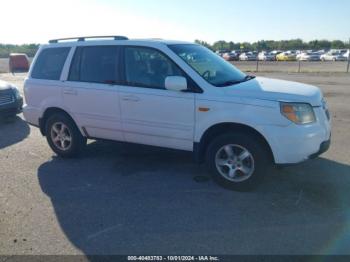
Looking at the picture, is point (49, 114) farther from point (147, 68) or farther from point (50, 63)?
point (147, 68)

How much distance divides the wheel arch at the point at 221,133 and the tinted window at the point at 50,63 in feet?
9.10

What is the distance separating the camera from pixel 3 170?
5531 mm

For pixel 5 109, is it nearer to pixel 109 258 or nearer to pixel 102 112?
pixel 102 112

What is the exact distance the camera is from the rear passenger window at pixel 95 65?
5.20m

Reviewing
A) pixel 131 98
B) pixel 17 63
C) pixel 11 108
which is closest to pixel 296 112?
pixel 131 98

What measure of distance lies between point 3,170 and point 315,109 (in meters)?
4.79

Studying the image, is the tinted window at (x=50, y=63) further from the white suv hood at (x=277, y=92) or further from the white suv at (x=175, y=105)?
the white suv hood at (x=277, y=92)

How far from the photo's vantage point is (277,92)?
166 inches

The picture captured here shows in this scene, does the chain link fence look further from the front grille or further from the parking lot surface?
the parking lot surface

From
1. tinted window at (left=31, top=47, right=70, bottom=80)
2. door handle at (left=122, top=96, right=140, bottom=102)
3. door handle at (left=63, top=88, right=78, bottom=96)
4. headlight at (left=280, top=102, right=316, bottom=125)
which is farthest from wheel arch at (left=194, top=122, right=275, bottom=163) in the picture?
tinted window at (left=31, top=47, right=70, bottom=80)

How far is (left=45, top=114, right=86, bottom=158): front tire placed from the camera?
5.78 meters

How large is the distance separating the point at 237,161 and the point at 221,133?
0.42m

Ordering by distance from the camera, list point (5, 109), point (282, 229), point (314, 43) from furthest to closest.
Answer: point (314, 43) → point (5, 109) → point (282, 229)

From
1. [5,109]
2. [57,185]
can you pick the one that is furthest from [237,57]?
[57,185]
